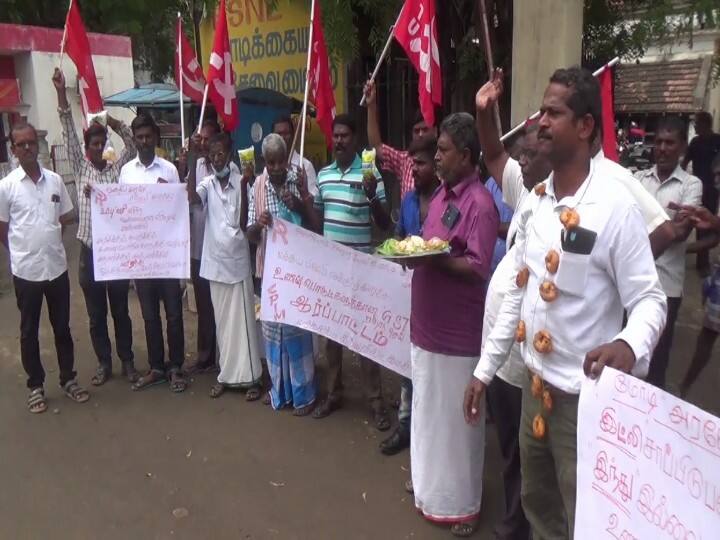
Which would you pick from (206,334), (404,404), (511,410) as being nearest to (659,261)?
(511,410)

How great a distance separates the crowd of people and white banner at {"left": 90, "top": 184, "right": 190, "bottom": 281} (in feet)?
0.56

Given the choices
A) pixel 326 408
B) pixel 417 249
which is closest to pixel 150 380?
pixel 326 408

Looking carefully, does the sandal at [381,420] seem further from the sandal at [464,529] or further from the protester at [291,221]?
the sandal at [464,529]

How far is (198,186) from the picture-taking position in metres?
4.93

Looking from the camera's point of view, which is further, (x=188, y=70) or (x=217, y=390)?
(x=188, y=70)

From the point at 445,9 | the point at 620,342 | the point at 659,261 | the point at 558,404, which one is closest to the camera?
the point at 620,342

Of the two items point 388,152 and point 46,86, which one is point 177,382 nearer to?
point 388,152

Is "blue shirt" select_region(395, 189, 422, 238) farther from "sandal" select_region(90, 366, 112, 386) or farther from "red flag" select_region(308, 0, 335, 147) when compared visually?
"sandal" select_region(90, 366, 112, 386)

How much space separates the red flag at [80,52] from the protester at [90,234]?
0.24m

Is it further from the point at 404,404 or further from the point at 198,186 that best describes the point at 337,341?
the point at 198,186

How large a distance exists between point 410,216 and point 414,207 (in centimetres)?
6

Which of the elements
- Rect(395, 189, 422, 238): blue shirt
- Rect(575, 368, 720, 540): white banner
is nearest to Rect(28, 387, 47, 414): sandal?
Rect(395, 189, 422, 238): blue shirt

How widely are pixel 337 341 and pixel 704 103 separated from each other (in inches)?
676

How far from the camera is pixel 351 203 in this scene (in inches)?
174
